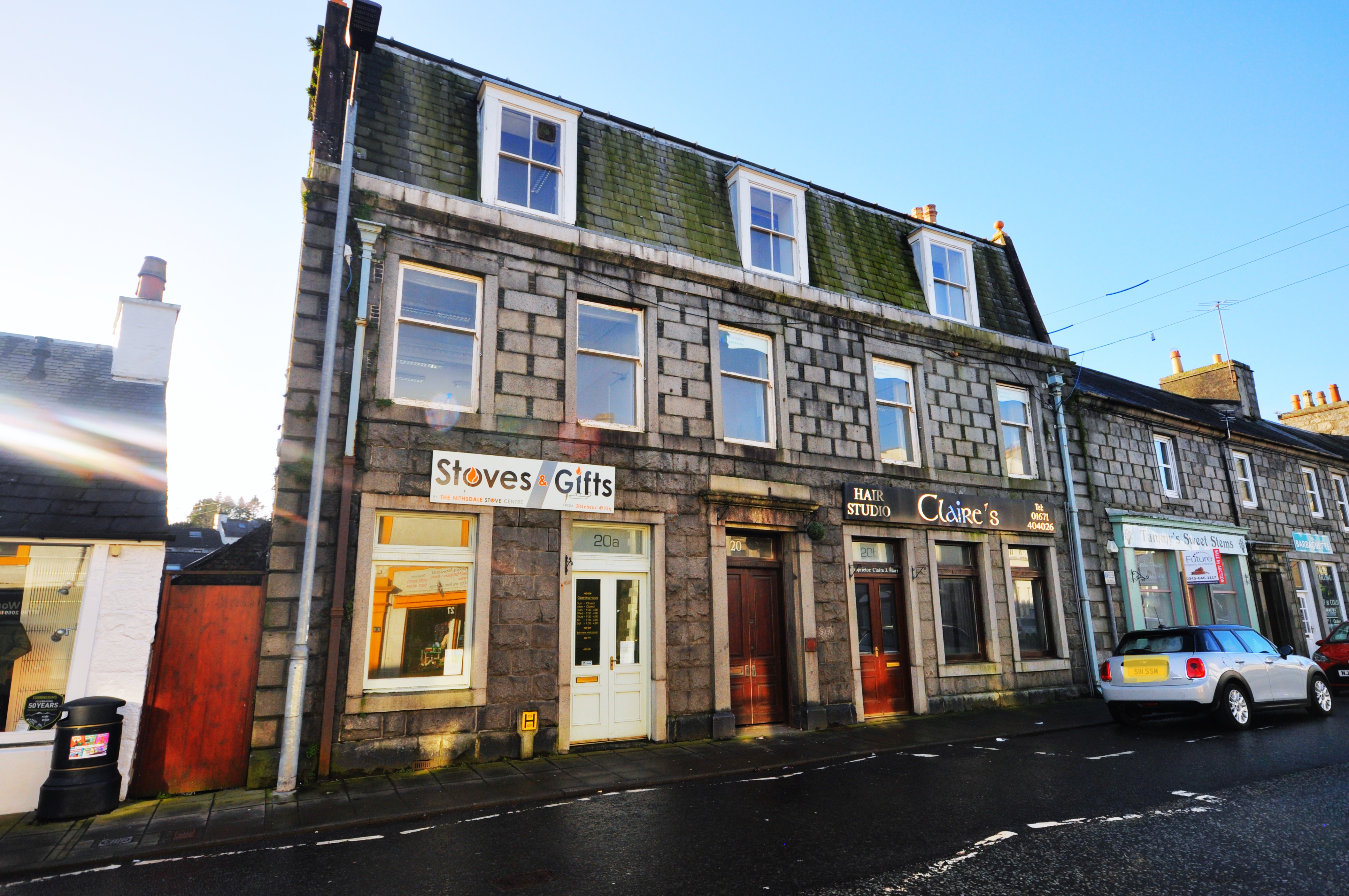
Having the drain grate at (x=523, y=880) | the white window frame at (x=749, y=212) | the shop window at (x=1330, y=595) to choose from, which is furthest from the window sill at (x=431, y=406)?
the shop window at (x=1330, y=595)

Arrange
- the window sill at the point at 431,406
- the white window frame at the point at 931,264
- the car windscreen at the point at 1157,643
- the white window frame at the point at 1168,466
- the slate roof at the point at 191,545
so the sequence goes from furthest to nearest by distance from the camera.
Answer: the slate roof at the point at 191,545 < the white window frame at the point at 1168,466 < the white window frame at the point at 931,264 < the car windscreen at the point at 1157,643 < the window sill at the point at 431,406

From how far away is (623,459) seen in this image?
1088cm

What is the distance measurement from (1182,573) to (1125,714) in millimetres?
8257

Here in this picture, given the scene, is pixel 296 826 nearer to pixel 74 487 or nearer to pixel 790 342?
pixel 74 487

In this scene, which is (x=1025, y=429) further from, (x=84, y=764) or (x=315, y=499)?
(x=84, y=764)

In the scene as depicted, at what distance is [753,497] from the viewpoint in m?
11.7

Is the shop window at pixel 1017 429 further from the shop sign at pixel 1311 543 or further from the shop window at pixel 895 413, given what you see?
the shop sign at pixel 1311 543

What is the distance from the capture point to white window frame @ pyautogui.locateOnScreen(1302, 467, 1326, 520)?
76.0 ft

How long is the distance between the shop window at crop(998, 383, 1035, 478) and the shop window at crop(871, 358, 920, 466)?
2.59 metres

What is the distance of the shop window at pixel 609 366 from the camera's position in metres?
11.2

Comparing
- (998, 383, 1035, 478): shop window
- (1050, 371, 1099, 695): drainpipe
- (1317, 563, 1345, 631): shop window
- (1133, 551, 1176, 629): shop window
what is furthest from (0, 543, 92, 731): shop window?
(1317, 563, 1345, 631): shop window

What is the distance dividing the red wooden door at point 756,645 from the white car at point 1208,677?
5276mm

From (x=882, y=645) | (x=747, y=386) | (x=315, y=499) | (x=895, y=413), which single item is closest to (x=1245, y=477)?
(x=895, y=413)

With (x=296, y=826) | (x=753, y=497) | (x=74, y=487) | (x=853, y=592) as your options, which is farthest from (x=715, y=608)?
(x=74, y=487)
